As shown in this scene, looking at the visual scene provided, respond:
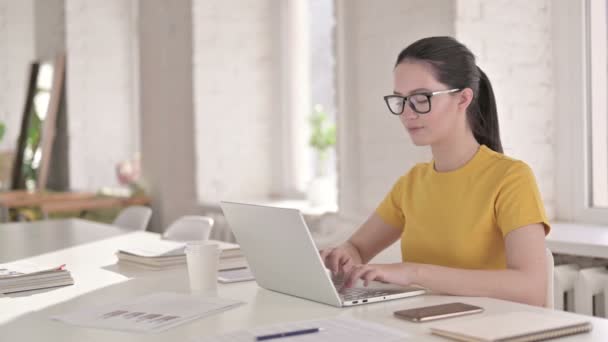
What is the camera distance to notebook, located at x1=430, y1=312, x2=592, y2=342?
1279 millimetres

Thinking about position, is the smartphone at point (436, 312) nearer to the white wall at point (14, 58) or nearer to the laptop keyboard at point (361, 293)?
the laptop keyboard at point (361, 293)

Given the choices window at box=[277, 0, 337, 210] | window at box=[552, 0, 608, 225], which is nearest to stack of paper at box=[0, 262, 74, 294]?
window at box=[552, 0, 608, 225]

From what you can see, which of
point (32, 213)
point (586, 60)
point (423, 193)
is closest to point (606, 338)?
point (423, 193)

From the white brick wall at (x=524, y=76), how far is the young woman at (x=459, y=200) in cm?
95

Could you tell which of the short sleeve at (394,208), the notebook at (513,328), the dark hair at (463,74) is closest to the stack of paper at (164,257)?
the short sleeve at (394,208)

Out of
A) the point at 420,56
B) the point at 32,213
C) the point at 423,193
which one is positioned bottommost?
the point at 32,213

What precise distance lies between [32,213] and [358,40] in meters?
3.15

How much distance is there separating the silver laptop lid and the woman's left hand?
3.3 inches

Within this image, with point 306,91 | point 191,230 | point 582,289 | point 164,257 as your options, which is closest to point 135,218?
point 191,230

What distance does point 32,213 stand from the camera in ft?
18.3

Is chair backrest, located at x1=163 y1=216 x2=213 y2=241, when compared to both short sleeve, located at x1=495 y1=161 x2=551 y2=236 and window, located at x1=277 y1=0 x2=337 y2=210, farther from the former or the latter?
window, located at x1=277 y1=0 x2=337 y2=210

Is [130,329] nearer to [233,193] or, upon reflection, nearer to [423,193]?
[423,193]

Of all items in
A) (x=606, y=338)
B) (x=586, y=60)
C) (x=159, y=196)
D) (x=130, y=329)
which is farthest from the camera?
(x=159, y=196)

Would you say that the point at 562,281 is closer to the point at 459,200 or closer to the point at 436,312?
the point at 459,200
